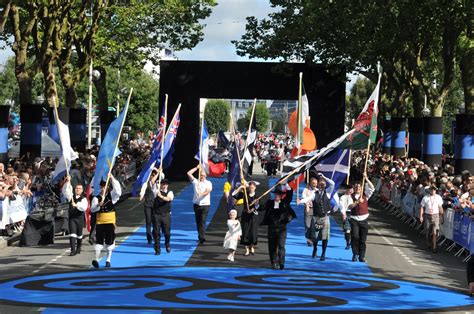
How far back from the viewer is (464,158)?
35.0 m

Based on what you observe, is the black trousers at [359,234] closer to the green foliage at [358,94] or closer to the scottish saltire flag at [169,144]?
the scottish saltire flag at [169,144]

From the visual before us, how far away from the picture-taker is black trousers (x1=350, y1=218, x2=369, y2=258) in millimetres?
22531

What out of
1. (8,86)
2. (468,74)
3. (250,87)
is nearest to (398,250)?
(468,74)

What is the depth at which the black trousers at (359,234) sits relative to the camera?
22531 mm

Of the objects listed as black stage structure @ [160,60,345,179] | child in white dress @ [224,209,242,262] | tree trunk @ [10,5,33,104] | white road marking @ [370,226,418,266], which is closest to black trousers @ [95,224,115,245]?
child in white dress @ [224,209,242,262]

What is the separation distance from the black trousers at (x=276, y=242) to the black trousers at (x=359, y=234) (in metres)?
2.31

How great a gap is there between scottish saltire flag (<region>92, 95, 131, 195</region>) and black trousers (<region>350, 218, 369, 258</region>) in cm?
520

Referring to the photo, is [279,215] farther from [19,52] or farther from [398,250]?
[19,52]

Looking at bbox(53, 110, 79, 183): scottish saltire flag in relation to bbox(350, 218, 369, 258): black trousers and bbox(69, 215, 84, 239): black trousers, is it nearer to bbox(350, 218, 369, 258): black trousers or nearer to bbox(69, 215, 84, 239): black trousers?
bbox(69, 215, 84, 239): black trousers

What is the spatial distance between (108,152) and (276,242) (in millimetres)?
3672

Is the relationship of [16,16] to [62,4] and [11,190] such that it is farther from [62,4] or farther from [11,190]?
[11,190]

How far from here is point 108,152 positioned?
69.0 feet

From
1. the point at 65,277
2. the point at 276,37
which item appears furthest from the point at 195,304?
the point at 276,37

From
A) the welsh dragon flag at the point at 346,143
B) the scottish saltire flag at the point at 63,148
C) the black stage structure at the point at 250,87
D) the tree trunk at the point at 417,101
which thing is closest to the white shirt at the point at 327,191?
the welsh dragon flag at the point at 346,143
